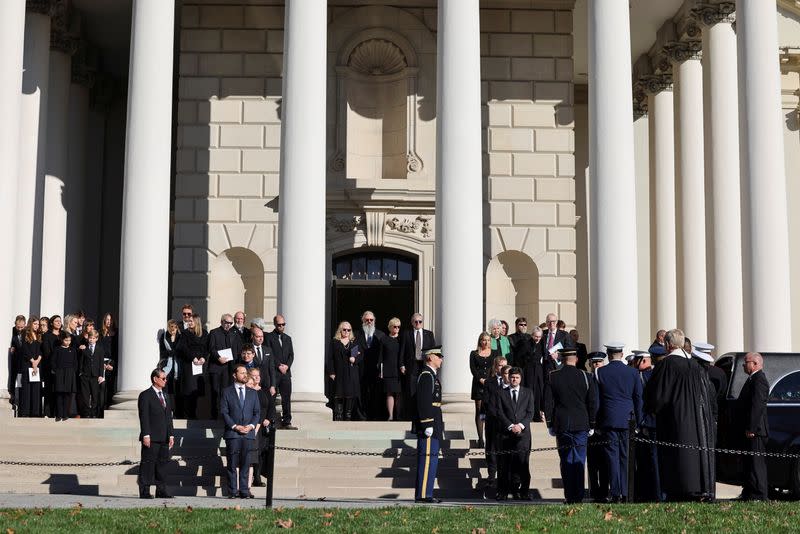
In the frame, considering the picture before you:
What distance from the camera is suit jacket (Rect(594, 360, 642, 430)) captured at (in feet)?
66.6

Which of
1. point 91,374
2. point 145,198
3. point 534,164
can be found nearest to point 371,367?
point 91,374

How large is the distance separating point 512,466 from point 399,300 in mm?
13229

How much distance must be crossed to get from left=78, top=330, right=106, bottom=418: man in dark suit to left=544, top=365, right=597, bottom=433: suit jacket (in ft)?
34.7

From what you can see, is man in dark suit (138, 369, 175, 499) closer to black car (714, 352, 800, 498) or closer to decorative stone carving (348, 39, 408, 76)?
black car (714, 352, 800, 498)

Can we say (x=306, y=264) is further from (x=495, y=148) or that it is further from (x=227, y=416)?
(x=495, y=148)

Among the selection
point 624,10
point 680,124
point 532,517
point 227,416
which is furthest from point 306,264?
point 680,124

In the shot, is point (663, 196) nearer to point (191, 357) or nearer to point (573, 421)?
point (191, 357)

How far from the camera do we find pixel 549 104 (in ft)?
114

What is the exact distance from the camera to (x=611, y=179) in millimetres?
28094

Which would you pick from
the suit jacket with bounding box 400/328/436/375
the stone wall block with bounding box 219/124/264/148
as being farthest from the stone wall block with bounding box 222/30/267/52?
the suit jacket with bounding box 400/328/436/375

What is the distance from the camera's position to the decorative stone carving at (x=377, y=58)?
34.9 meters

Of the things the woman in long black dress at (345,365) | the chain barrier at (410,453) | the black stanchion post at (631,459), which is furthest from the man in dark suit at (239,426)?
the black stanchion post at (631,459)

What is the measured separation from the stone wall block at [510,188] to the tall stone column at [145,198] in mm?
9948

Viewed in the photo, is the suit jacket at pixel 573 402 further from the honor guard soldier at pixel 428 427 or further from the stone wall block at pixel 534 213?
the stone wall block at pixel 534 213
